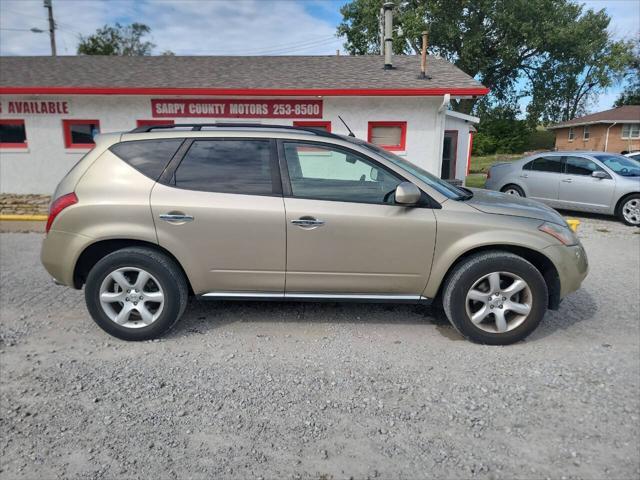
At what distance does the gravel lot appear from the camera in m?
2.36

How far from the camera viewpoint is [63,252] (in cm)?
374

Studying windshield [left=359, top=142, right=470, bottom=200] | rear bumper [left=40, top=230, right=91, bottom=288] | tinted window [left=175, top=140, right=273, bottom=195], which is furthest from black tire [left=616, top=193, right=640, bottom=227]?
rear bumper [left=40, top=230, right=91, bottom=288]

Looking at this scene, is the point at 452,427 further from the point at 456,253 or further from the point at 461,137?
the point at 461,137

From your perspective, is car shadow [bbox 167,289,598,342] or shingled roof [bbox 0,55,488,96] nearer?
car shadow [bbox 167,289,598,342]

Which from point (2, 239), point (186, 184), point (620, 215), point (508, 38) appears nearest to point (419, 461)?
point (186, 184)

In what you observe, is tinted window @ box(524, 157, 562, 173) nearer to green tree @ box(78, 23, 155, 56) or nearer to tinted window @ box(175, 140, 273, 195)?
tinted window @ box(175, 140, 273, 195)

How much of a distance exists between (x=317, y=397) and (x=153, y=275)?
5.70ft

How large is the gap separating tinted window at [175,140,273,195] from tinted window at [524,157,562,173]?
27.6 ft

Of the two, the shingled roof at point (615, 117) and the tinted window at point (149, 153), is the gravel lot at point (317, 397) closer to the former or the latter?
the tinted window at point (149, 153)

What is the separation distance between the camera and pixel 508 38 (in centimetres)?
3412

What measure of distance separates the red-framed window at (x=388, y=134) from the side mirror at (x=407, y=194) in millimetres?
8044

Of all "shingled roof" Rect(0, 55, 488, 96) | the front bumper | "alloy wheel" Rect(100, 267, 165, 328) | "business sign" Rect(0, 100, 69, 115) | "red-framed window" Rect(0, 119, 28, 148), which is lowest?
"alloy wheel" Rect(100, 267, 165, 328)

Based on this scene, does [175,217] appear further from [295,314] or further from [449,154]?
[449,154]

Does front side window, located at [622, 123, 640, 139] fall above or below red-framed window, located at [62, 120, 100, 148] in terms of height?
above
